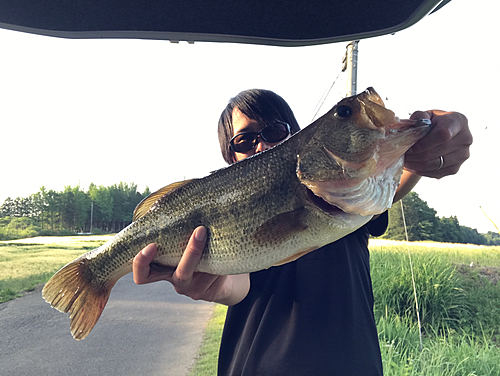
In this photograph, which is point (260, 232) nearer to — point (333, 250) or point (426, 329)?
point (333, 250)

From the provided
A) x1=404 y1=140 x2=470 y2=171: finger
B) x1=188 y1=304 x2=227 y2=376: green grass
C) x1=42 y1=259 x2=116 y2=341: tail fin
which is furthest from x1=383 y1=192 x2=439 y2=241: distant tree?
x1=42 y1=259 x2=116 y2=341: tail fin

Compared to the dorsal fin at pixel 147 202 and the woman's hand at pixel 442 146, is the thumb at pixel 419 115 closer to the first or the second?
the woman's hand at pixel 442 146

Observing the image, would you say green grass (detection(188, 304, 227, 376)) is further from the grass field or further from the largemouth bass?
the largemouth bass

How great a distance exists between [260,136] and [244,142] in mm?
134

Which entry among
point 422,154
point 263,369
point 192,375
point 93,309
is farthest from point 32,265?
point 422,154

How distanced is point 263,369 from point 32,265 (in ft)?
36.1

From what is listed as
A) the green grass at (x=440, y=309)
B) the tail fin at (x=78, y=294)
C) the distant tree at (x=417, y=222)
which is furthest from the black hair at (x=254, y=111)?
the distant tree at (x=417, y=222)

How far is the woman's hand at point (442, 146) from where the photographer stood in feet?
3.86

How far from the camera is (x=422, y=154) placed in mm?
1230

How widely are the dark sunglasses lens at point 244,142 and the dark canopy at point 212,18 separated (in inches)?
34.0

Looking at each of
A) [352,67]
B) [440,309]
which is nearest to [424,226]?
[440,309]

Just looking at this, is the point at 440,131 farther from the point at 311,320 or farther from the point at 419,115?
the point at 311,320

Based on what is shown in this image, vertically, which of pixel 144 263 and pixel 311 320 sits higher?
pixel 144 263

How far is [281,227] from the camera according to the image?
4.48ft
